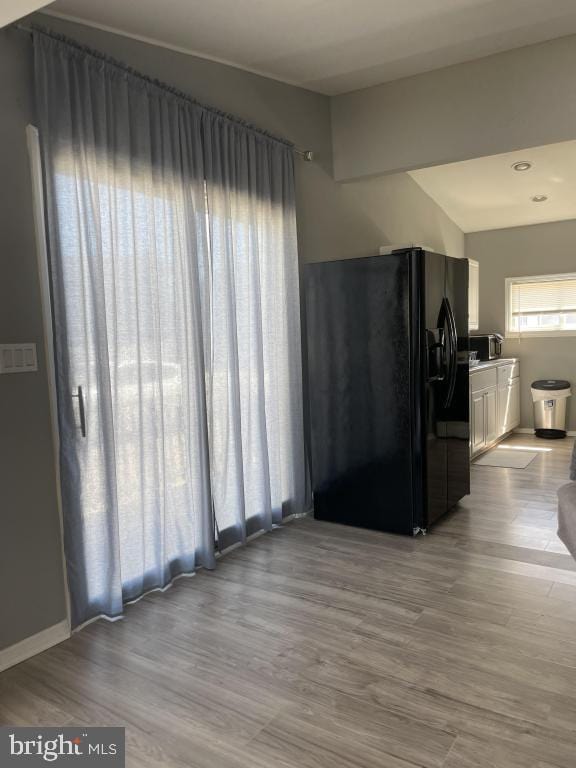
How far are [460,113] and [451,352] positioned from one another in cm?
154

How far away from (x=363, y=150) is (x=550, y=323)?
11.5 feet

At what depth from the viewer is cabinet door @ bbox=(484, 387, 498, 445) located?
5645mm

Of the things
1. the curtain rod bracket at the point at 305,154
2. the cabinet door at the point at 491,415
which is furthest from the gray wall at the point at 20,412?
the cabinet door at the point at 491,415

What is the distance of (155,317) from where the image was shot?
2766mm

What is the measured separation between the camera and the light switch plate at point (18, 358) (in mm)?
2232

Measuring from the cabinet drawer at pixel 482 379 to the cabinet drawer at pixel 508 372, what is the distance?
0.68ft

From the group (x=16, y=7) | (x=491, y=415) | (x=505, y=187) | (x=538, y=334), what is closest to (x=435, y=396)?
(x=491, y=415)

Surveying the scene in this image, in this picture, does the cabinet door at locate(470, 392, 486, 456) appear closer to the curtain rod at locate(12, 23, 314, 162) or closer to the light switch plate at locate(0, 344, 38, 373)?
the curtain rod at locate(12, 23, 314, 162)

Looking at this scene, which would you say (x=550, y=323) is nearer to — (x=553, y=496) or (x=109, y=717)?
(x=553, y=496)

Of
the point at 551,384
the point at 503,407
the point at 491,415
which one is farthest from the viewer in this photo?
the point at 551,384

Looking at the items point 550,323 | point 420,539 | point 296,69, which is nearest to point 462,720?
point 420,539

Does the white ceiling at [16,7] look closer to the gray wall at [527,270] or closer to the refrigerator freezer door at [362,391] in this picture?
the refrigerator freezer door at [362,391]

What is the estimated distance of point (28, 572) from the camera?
7.68 ft

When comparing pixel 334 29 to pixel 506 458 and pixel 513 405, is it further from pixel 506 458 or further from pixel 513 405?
pixel 513 405
